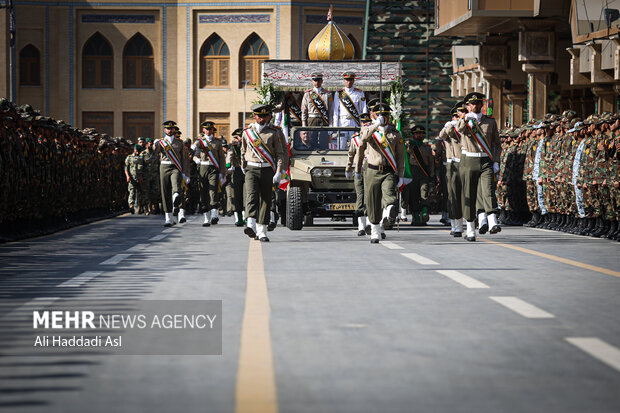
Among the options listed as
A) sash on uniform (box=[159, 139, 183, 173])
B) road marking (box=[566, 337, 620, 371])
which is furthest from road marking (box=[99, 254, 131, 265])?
sash on uniform (box=[159, 139, 183, 173])

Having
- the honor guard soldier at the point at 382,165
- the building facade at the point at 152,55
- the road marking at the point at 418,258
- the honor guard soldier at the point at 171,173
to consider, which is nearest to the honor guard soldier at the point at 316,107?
the honor guard soldier at the point at 171,173

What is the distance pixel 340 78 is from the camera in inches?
1013

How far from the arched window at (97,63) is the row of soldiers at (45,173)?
120ft

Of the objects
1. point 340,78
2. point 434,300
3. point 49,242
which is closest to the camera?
point 434,300

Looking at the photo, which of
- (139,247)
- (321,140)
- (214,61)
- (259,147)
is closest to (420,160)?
(321,140)

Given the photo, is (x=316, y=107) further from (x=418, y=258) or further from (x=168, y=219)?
(x=418, y=258)

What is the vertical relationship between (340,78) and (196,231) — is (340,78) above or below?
above

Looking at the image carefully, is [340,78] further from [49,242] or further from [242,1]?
[242,1]

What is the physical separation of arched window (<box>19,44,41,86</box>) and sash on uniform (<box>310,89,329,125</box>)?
4278cm

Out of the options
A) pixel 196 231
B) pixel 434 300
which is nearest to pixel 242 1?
pixel 196 231

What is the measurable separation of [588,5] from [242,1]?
35.0 meters

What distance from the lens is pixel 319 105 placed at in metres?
24.7

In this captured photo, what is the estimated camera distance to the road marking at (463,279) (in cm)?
1087

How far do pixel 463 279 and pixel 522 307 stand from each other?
2.19m
